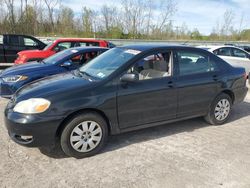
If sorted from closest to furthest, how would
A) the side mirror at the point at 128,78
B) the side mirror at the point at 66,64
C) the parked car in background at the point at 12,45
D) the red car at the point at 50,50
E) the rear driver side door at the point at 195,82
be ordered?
the side mirror at the point at 128,78 < the rear driver side door at the point at 195,82 < the side mirror at the point at 66,64 < the red car at the point at 50,50 < the parked car in background at the point at 12,45

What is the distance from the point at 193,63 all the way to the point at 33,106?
9.26 feet

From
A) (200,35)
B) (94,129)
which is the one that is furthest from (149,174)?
(200,35)

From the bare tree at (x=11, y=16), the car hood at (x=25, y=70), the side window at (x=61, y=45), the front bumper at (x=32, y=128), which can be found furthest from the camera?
the bare tree at (x=11, y=16)

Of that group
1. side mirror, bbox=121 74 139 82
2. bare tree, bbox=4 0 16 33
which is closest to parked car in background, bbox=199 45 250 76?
side mirror, bbox=121 74 139 82

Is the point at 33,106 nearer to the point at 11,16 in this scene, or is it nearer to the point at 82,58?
the point at 82,58

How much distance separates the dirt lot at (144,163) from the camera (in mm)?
2967

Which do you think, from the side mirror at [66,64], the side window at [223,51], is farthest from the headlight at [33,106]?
the side window at [223,51]

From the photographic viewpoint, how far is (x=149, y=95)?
12.6ft

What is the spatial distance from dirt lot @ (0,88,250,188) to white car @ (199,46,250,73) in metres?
6.18

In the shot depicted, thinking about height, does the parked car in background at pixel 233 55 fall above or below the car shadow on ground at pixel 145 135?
above

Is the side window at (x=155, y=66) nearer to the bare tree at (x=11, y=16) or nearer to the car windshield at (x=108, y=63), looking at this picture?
the car windshield at (x=108, y=63)

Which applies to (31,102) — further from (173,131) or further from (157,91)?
(173,131)

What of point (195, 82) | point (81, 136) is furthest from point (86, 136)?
point (195, 82)

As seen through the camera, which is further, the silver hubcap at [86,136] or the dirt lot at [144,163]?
the silver hubcap at [86,136]
